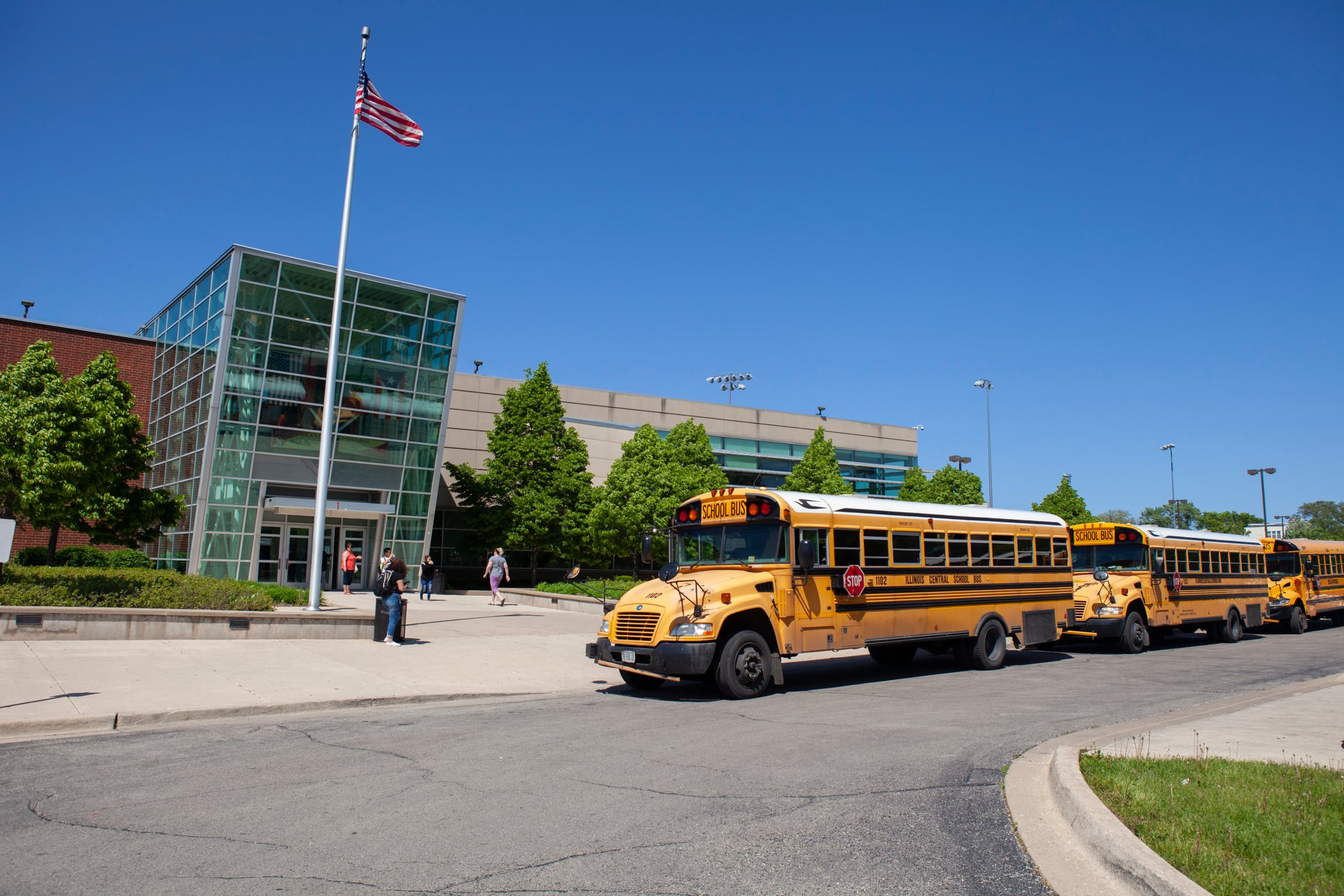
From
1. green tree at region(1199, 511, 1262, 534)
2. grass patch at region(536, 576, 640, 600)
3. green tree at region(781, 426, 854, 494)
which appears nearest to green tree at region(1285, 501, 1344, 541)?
green tree at region(1199, 511, 1262, 534)

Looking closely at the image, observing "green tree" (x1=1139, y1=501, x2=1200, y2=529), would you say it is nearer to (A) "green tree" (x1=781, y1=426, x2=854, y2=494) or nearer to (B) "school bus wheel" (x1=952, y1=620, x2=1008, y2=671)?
(A) "green tree" (x1=781, y1=426, x2=854, y2=494)

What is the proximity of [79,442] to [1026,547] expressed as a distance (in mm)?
24099

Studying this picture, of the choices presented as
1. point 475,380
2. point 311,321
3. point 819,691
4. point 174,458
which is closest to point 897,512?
point 819,691

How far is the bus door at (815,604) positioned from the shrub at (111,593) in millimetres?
10986

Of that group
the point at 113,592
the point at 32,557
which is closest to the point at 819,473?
the point at 32,557

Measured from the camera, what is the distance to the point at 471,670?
14156 mm

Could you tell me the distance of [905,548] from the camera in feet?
46.1

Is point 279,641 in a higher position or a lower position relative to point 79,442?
lower

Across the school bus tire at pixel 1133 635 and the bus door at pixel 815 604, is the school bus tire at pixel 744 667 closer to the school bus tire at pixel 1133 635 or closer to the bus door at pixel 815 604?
the bus door at pixel 815 604

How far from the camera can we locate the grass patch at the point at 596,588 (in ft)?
95.5

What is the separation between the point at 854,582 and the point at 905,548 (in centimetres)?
145

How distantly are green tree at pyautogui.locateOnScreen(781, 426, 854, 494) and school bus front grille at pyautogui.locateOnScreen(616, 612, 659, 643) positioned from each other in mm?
34925

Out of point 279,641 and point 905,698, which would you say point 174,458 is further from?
point 905,698

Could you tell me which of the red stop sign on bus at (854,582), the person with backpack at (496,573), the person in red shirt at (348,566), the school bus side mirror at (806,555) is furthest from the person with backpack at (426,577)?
the school bus side mirror at (806,555)
